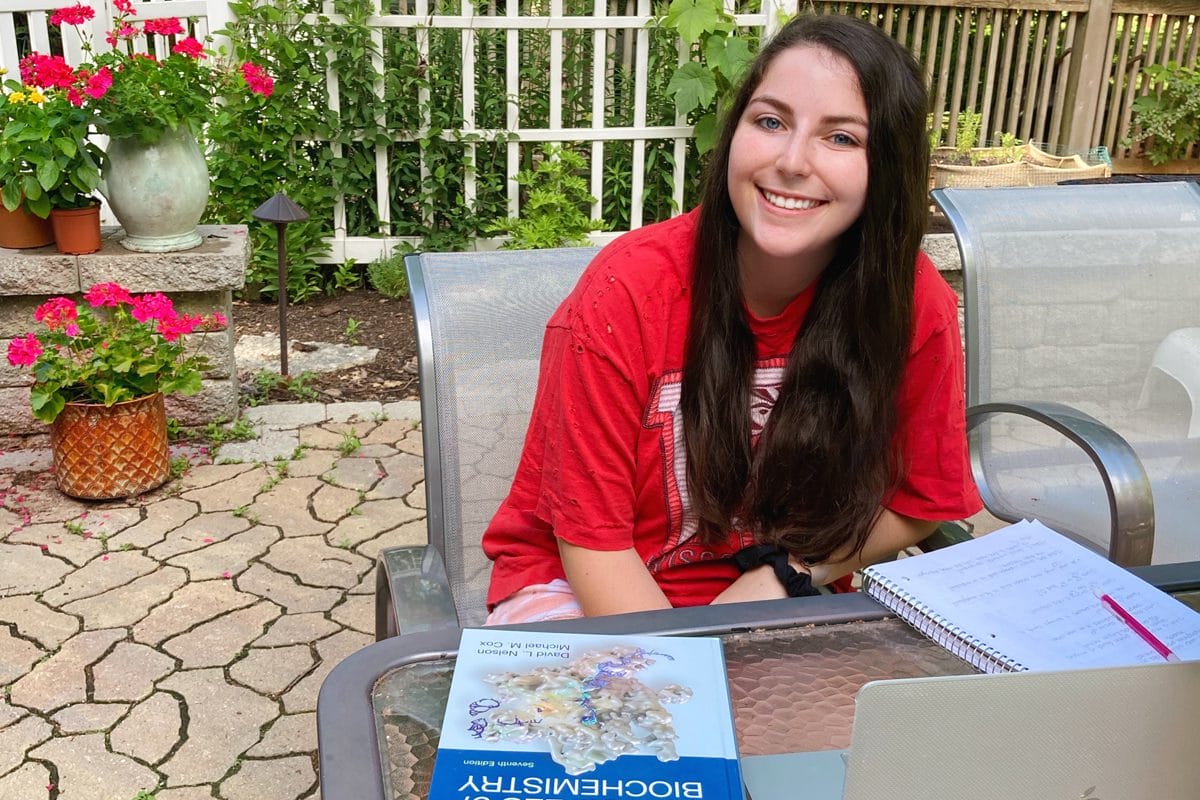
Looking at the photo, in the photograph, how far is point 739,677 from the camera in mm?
1067

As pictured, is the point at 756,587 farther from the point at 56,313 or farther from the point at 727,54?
the point at 727,54

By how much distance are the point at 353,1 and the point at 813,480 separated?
3961 millimetres

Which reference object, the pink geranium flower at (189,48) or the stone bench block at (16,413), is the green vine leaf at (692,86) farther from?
the stone bench block at (16,413)

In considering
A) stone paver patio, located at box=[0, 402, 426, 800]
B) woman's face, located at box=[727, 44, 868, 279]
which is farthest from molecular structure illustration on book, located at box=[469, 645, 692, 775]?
stone paver patio, located at box=[0, 402, 426, 800]

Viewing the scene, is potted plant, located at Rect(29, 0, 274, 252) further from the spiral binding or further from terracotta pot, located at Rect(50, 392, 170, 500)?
the spiral binding

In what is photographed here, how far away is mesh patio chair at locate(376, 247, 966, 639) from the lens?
1.75 metres

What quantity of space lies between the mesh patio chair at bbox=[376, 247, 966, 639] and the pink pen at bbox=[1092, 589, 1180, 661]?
1.84ft

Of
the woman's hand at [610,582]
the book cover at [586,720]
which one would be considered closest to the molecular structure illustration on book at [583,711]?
the book cover at [586,720]

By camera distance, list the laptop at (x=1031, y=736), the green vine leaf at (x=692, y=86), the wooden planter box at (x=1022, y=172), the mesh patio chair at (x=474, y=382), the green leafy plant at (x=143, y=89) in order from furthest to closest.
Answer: the wooden planter box at (x=1022, y=172) < the green vine leaf at (x=692, y=86) < the green leafy plant at (x=143, y=89) < the mesh patio chair at (x=474, y=382) < the laptop at (x=1031, y=736)

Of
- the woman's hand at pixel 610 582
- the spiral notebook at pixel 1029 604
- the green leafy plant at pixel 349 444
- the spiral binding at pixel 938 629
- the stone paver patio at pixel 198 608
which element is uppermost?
the spiral notebook at pixel 1029 604

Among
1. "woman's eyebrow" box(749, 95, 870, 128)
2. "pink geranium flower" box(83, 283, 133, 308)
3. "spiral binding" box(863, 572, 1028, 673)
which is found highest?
"woman's eyebrow" box(749, 95, 870, 128)

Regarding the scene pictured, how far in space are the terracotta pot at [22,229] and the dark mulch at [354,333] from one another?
89 cm

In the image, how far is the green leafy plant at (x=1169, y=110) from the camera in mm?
6883

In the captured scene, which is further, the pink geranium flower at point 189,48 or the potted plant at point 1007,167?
the potted plant at point 1007,167
